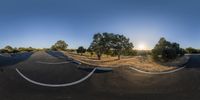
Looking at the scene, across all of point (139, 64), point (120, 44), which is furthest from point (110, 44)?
point (139, 64)

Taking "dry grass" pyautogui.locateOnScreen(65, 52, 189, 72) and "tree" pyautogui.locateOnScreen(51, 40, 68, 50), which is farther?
"tree" pyautogui.locateOnScreen(51, 40, 68, 50)

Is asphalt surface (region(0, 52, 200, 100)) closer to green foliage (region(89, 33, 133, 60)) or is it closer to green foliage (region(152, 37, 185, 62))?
green foliage (region(152, 37, 185, 62))

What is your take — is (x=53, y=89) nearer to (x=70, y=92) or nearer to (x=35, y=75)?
(x=70, y=92)

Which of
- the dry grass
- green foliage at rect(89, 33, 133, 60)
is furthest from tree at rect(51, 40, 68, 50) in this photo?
the dry grass

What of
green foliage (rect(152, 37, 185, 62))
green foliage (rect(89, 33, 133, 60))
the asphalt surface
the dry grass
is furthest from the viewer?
green foliage (rect(89, 33, 133, 60))

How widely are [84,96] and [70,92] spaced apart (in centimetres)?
118

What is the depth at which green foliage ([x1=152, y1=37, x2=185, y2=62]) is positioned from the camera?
109ft

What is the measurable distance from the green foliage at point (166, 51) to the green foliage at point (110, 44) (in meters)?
9.77

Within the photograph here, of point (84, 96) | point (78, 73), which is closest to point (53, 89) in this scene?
point (84, 96)

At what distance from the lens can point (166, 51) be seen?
34.2 m

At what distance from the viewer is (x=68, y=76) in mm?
17750

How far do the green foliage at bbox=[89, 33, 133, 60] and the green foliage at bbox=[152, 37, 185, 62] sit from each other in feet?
32.0

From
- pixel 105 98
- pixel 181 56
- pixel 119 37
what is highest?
pixel 119 37

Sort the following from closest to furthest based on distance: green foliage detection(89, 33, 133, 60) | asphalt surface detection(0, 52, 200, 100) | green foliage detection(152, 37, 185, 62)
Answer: asphalt surface detection(0, 52, 200, 100), green foliage detection(152, 37, 185, 62), green foliage detection(89, 33, 133, 60)
